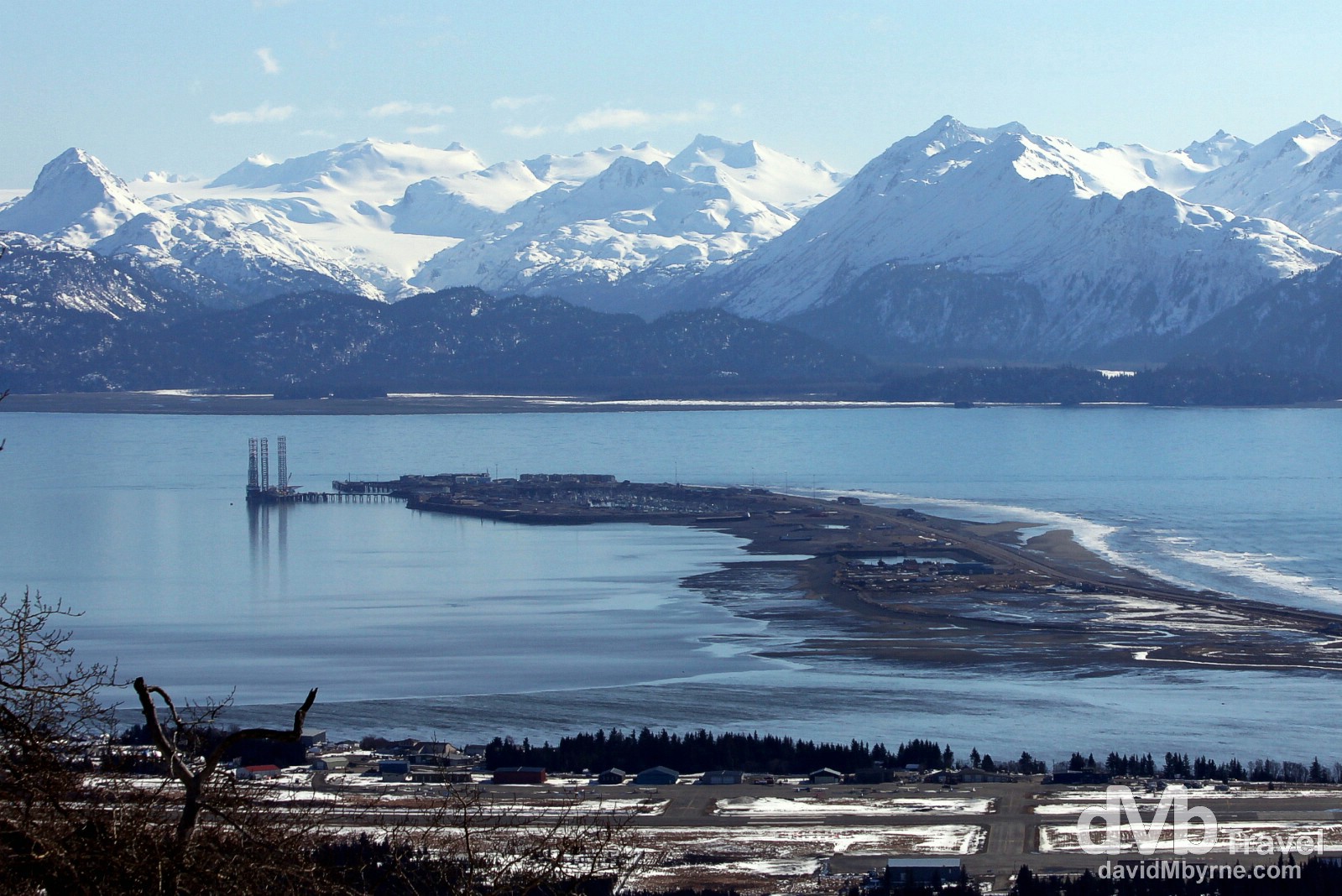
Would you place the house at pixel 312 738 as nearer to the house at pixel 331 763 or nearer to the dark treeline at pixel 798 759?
the house at pixel 331 763

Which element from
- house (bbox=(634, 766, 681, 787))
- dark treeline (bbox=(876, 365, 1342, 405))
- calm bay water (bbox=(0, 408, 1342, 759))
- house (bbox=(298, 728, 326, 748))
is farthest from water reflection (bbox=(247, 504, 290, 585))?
dark treeline (bbox=(876, 365, 1342, 405))

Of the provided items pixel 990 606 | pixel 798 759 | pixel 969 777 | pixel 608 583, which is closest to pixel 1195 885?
pixel 969 777

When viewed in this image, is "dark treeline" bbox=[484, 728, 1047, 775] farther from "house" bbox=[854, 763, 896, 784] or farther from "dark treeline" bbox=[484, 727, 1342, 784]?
"house" bbox=[854, 763, 896, 784]

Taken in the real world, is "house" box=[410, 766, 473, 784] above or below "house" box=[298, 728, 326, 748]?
above

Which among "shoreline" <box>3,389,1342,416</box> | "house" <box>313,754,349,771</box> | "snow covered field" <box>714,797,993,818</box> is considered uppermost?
"shoreline" <box>3,389,1342,416</box>

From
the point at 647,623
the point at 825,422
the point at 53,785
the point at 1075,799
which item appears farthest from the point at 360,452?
the point at 53,785

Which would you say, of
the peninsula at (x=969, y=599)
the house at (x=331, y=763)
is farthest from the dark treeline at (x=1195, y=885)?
the peninsula at (x=969, y=599)

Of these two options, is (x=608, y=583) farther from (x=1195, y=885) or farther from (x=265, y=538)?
(x=1195, y=885)
